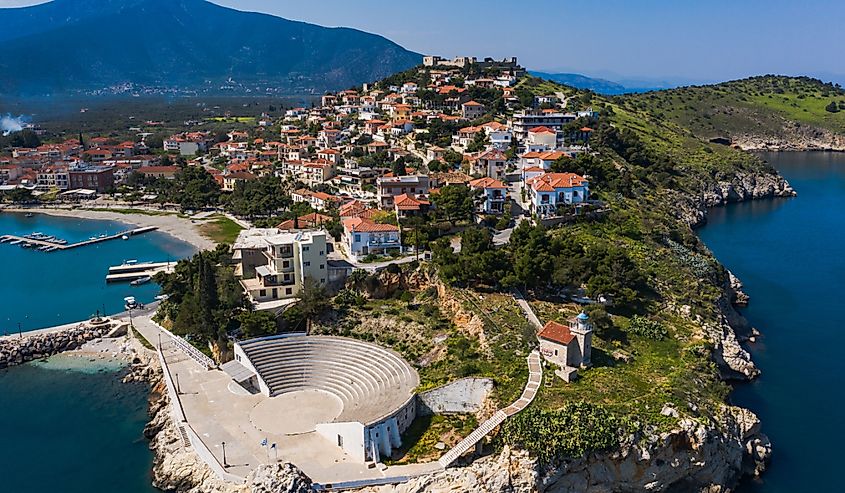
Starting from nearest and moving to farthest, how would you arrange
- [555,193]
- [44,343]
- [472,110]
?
[44,343], [555,193], [472,110]

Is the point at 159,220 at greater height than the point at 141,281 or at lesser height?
greater

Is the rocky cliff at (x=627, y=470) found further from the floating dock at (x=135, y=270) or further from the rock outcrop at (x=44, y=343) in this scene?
the floating dock at (x=135, y=270)

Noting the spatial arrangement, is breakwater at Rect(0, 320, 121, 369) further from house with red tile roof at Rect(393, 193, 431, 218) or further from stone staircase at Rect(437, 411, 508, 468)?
stone staircase at Rect(437, 411, 508, 468)

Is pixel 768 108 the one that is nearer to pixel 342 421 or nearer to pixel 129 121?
pixel 342 421

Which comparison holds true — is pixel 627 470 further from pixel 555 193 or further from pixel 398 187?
pixel 398 187

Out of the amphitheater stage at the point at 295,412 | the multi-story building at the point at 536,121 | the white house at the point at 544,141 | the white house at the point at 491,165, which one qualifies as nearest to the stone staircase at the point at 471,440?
the amphitheater stage at the point at 295,412

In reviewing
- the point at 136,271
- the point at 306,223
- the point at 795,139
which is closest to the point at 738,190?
the point at 795,139

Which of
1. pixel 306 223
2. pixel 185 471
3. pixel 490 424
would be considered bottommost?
pixel 185 471
